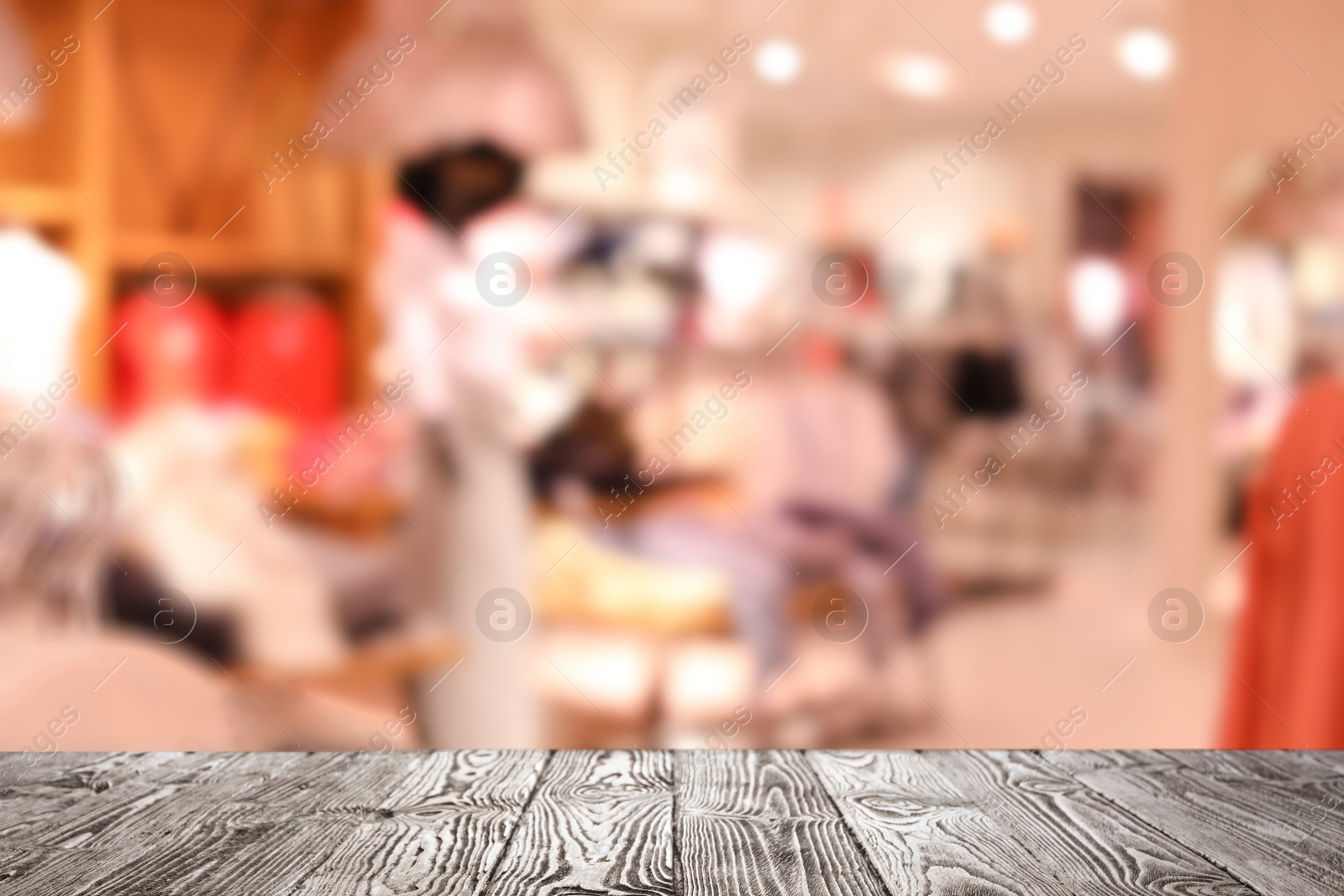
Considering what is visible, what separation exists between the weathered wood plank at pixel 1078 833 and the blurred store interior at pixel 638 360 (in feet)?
1.18

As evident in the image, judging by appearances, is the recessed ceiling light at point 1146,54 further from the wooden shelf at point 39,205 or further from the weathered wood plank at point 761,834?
the wooden shelf at point 39,205

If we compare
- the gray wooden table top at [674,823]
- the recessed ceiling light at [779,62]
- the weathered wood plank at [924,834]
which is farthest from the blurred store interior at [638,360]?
the weathered wood plank at [924,834]

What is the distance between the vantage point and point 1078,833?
1222 millimetres

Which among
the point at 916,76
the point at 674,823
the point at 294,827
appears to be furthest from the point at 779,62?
the point at 294,827

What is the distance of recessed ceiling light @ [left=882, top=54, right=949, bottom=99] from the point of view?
1756 millimetres

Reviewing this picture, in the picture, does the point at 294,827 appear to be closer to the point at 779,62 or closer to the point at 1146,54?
the point at 779,62

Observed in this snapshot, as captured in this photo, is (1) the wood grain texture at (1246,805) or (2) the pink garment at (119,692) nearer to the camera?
(1) the wood grain texture at (1246,805)

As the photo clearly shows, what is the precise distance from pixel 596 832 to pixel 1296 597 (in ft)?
4.33

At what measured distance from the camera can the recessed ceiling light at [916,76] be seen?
5.76ft

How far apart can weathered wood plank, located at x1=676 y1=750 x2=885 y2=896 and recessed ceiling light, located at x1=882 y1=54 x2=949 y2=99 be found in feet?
3.48

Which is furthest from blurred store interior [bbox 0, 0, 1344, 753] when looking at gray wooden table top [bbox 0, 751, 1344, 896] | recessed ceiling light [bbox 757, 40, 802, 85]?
gray wooden table top [bbox 0, 751, 1344, 896]

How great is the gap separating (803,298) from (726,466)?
298 millimetres

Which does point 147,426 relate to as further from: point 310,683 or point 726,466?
point 726,466

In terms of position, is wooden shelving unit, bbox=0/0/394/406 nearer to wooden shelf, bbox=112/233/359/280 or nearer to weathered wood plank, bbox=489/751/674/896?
wooden shelf, bbox=112/233/359/280
